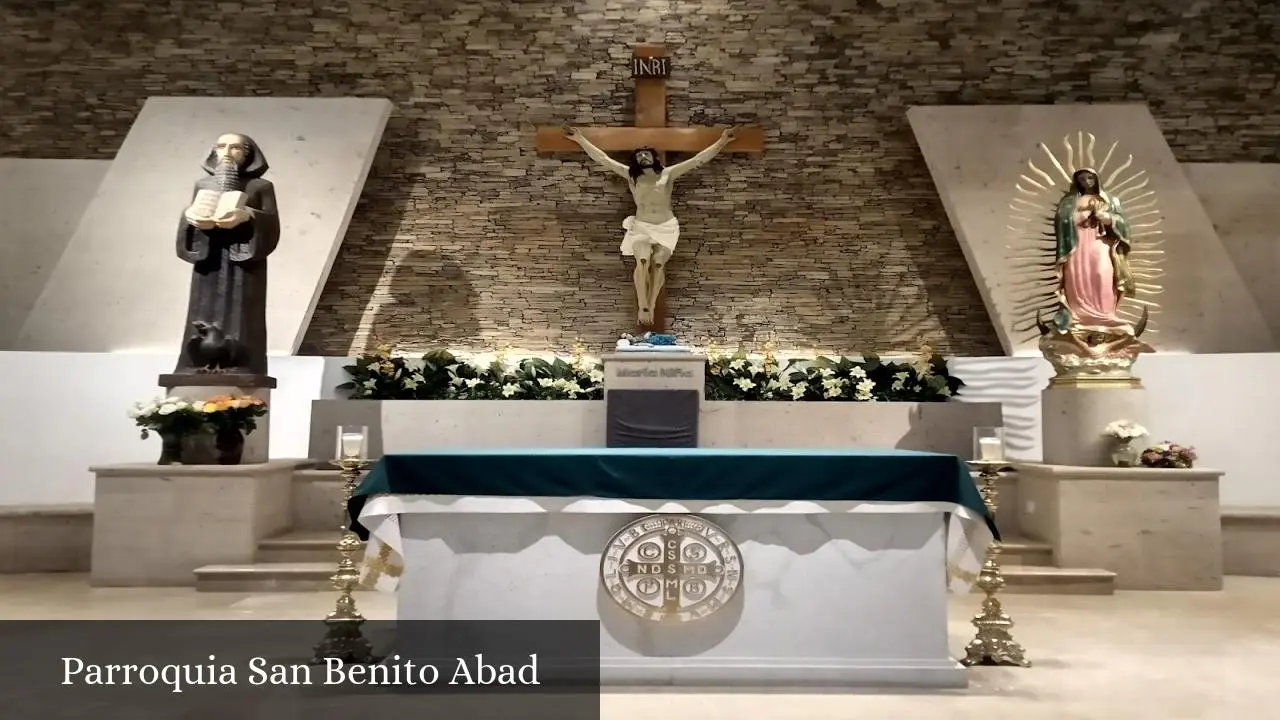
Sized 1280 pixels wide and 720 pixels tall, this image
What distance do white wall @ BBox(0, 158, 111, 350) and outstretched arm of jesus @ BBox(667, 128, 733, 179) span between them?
592 centimetres

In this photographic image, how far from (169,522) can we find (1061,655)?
17.8 ft

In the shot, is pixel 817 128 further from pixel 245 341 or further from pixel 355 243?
pixel 245 341

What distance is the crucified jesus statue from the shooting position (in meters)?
7.91

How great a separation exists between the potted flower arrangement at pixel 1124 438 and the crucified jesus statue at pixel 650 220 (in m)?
4.00

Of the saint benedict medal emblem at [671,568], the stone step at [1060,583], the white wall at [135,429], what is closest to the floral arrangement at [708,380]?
the white wall at [135,429]

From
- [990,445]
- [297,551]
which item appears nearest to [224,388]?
[297,551]

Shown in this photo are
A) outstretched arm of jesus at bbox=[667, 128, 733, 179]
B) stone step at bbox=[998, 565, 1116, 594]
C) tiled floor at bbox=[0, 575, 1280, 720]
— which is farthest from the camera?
outstretched arm of jesus at bbox=[667, 128, 733, 179]

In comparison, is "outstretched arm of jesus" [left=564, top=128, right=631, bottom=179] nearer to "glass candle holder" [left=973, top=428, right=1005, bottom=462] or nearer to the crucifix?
the crucifix

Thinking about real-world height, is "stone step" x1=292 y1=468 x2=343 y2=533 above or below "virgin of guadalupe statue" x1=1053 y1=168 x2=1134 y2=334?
below

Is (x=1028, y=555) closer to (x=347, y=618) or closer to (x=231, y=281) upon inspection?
(x=347, y=618)

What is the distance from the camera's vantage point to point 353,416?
284 inches

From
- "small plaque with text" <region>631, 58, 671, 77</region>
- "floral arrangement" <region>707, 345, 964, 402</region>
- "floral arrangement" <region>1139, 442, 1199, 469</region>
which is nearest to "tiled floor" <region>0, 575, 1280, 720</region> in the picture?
"floral arrangement" <region>1139, 442, 1199, 469</region>

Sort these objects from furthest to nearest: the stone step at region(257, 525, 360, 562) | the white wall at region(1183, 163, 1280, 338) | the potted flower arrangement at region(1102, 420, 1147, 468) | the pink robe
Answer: the white wall at region(1183, 163, 1280, 338)
the pink robe
the potted flower arrangement at region(1102, 420, 1147, 468)
the stone step at region(257, 525, 360, 562)

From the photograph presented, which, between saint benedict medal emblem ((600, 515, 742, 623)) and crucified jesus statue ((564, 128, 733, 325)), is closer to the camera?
saint benedict medal emblem ((600, 515, 742, 623))
